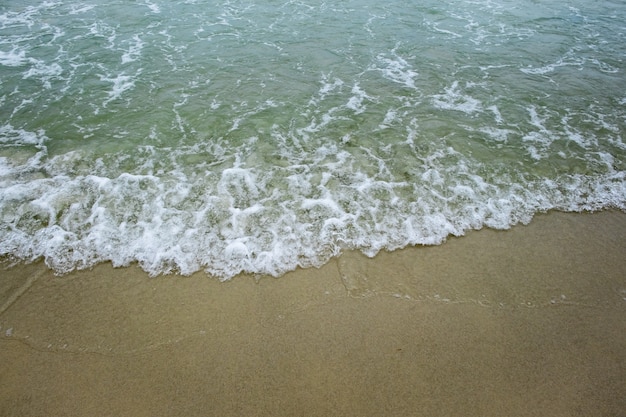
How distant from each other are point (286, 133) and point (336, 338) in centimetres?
486

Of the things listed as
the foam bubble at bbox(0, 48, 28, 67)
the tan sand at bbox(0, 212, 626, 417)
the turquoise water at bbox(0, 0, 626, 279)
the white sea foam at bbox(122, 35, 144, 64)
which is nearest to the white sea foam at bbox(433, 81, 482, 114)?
the turquoise water at bbox(0, 0, 626, 279)

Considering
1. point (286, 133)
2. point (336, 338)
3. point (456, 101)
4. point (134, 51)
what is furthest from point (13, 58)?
point (456, 101)

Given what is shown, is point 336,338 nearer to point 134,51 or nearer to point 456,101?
point 456,101

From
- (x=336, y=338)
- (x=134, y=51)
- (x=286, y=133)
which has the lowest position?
(x=336, y=338)

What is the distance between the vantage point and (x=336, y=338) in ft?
14.4

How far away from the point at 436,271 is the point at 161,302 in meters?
3.92

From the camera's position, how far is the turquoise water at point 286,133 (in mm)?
5691

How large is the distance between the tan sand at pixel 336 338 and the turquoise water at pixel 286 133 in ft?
1.64

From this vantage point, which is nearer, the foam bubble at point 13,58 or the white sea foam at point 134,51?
the foam bubble at point 13,58

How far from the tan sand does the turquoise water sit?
1.64 ft

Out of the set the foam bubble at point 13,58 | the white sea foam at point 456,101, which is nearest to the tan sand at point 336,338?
the white sea foam at point 456,101

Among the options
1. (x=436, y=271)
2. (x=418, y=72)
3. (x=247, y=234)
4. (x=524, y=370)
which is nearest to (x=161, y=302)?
(x=247, y=234)

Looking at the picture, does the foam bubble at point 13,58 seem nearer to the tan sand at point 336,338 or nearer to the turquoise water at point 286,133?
the turquoise water at point 286,133

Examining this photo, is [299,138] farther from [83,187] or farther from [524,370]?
[524,370]
